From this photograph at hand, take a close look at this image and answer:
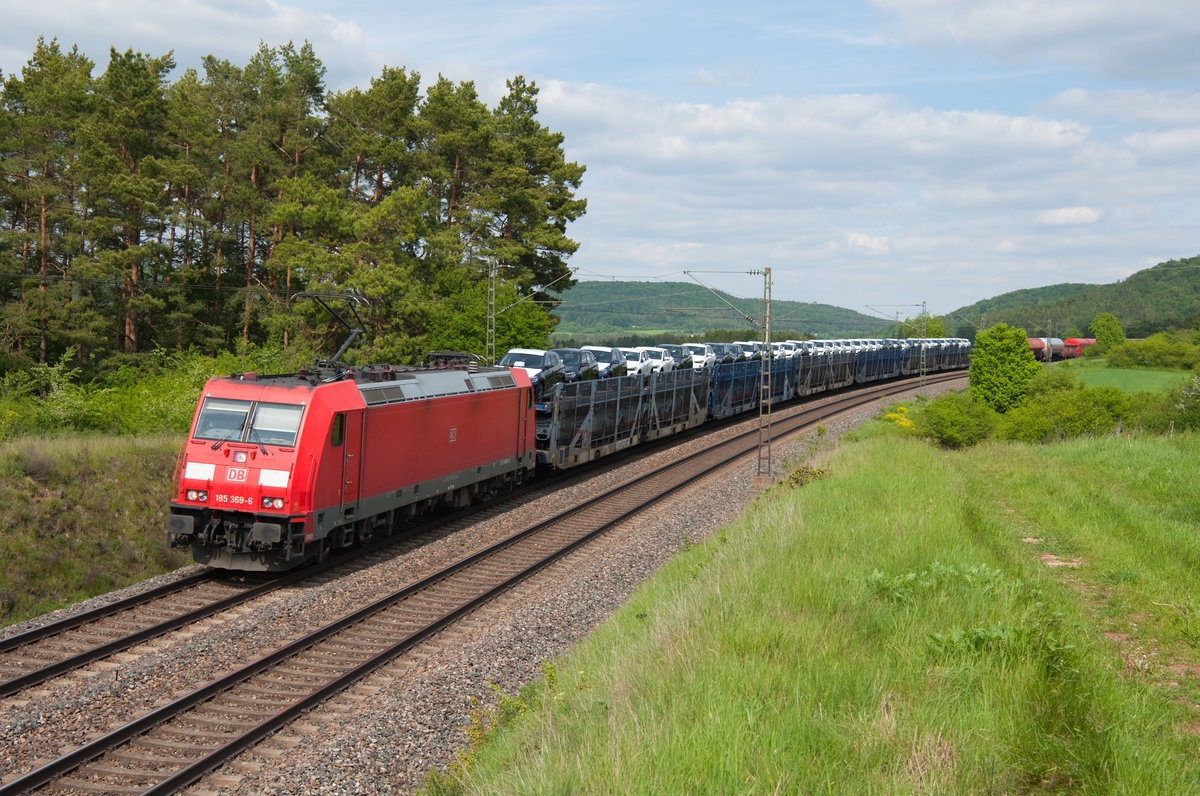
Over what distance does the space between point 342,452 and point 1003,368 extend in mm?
32473

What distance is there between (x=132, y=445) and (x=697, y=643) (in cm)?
1658

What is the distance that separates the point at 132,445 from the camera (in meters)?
19.6

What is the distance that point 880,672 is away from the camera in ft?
20.9

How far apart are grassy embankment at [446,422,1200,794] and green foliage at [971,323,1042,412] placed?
25.7m

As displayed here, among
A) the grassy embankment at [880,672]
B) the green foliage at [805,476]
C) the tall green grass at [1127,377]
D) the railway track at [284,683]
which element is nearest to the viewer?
the grassy embankment at [880,672]

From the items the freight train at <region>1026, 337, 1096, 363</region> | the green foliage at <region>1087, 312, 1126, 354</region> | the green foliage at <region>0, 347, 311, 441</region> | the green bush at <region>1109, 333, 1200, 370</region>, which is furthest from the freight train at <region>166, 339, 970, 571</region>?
the green foliage at <region>1087, 312, 1126, 354</region>

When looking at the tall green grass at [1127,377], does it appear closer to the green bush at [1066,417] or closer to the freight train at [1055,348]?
the freight train at [1055,348]

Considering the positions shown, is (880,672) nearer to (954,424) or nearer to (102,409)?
(102,409)

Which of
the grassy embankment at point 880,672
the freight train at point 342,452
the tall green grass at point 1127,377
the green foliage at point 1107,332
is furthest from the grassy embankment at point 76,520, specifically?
the green foliage at point 1107,332

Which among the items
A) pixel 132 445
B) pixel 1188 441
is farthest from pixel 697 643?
pixel 1188 441

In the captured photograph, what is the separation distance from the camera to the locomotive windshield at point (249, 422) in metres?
13.5

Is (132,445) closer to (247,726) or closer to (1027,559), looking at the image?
(247,726)

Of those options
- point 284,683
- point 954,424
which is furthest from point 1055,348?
point 284,683

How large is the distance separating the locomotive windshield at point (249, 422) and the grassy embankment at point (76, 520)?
4035 millimetres
